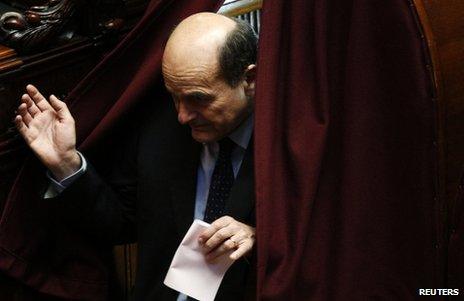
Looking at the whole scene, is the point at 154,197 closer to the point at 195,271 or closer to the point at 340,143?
the point at 195,271

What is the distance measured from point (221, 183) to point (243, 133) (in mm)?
145

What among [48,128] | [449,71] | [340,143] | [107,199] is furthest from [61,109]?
[449,71]

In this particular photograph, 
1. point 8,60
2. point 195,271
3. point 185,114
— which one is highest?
point 8,60

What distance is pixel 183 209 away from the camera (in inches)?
77.7

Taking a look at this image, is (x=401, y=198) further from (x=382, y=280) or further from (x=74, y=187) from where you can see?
(x=74, y=187)

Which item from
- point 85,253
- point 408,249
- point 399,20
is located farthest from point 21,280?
point 399,20

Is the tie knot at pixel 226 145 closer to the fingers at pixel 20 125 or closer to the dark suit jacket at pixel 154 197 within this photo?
the dark suit jacket at pixel 154 197

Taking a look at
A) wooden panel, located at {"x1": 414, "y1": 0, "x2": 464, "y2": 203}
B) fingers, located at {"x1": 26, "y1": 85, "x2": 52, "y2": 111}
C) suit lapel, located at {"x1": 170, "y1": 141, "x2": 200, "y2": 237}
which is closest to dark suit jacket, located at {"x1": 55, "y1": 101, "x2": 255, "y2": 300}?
suit lapel, located at {"x1": 170, "y1": 141, "x2": 200, "y2": 237}

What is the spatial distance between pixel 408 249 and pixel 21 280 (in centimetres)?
98

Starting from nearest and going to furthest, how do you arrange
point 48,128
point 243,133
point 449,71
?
1. point 449,71
2. point 48,128
3. point 243,133

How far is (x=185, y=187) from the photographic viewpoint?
78.2 inches

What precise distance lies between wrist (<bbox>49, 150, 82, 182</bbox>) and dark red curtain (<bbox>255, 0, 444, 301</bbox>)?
1.55 ft

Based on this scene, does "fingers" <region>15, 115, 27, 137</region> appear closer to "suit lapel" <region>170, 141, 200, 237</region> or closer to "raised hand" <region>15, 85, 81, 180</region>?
"raised hand" <region>15, 85, 81, 180</region>

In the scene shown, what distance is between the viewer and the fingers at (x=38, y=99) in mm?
1795
